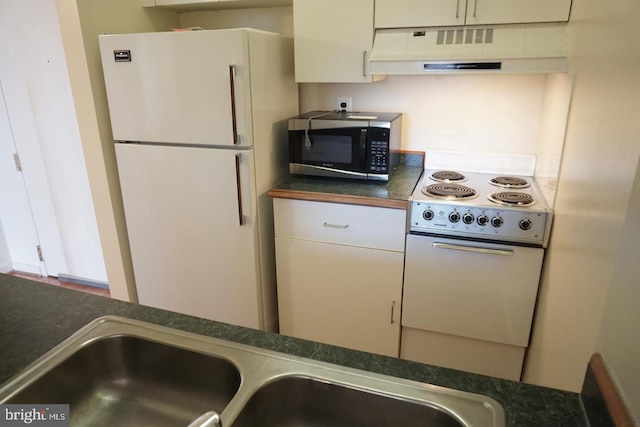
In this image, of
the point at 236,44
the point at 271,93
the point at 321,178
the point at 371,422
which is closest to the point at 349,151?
the point at 321,178

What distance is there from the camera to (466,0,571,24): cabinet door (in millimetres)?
1747

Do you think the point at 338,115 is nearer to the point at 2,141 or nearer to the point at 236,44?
the point at 236,44

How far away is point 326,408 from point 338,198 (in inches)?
48.6

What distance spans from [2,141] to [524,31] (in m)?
3.41

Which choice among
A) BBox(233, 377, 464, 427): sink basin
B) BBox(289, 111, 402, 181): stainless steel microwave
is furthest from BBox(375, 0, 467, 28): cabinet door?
BBox(233, 377, 464, 427): sink basin

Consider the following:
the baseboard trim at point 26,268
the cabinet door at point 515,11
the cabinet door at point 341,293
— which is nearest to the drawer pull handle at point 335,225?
the cabinet door at point 341,293

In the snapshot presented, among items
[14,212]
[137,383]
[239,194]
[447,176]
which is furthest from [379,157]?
[14,212]

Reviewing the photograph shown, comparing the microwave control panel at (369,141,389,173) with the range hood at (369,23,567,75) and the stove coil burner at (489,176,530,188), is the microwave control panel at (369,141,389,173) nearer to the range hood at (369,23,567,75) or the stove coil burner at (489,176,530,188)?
the range hood at (369,23,567,75)

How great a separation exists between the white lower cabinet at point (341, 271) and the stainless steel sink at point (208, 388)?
45.6 inches

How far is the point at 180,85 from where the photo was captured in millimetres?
2035

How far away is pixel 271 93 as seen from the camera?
2170 mm

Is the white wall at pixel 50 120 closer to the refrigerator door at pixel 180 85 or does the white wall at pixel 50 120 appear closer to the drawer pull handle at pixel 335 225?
the refrigerator door at pixel 180 85

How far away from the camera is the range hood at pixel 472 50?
178cm

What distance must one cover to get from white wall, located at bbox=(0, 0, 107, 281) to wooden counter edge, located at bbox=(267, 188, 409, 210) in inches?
64.7
